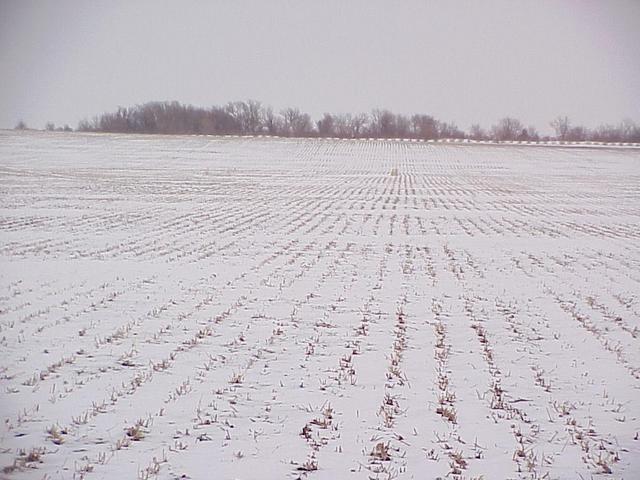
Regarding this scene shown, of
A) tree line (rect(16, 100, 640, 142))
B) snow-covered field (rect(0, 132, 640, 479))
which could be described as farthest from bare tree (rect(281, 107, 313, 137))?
snow-covered field (rect(0, 132, 640, 479))

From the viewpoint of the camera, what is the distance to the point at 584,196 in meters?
34.4

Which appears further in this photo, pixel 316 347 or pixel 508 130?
pixel 508 130

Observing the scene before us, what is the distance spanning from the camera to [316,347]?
7.86m

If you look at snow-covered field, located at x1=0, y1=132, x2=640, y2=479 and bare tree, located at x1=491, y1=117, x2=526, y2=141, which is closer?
snow-covered field, located at x1=0, y1=132, x2=640, y2=479

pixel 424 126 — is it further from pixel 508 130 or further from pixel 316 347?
pixel 316 347

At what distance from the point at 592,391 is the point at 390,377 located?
2.27 meters

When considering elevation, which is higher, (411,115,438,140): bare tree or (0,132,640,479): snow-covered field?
(411,115,438,140): bare tree

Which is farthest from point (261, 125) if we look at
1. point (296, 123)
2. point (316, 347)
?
point (316, 347)

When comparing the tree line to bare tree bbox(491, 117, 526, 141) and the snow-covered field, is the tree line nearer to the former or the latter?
bare tree bbox(491, 117, 526, 141)

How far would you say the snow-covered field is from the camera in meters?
5.06

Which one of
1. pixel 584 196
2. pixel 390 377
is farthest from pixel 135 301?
pixel 584 196

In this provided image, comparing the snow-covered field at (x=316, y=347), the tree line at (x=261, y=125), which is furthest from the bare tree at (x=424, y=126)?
the snow-covered field at (x=316, y=347)

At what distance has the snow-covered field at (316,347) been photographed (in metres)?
5.06

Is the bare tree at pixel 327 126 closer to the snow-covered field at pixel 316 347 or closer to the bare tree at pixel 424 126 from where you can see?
the bare tree at pixel 424 126
